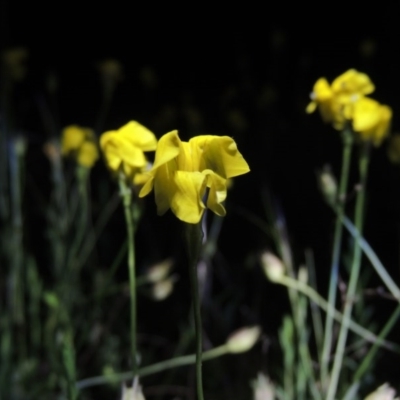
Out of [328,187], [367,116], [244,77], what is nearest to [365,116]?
[367,116]

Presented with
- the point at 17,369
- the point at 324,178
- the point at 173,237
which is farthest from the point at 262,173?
the point at 324,178

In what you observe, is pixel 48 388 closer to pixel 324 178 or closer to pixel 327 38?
pixel 324 178

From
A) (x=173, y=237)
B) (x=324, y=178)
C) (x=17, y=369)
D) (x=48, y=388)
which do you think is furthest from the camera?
(x=173, y=237)

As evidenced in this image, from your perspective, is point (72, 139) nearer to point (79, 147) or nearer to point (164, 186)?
point (79, 147)

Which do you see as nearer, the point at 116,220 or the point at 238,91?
the point at 116,220

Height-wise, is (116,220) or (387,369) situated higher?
(116,220)

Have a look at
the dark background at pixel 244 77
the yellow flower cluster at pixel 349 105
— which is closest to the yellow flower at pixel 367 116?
the yellow flower cluster at pixel 349 105

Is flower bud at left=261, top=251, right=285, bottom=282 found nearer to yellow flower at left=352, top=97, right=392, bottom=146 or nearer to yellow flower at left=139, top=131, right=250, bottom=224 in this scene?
yellow flower at left=352, top=97, right=392, bottom=146
